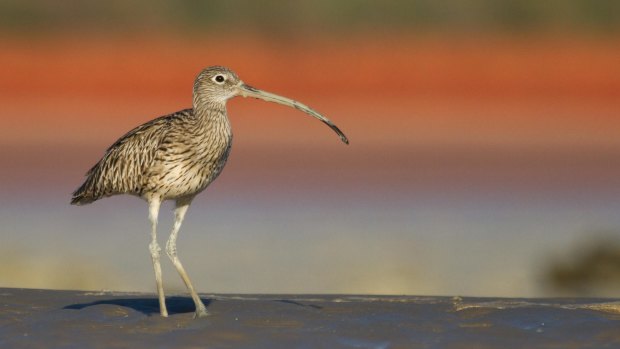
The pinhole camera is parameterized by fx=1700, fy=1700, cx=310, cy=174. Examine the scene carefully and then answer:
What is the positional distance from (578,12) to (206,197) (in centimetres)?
2705

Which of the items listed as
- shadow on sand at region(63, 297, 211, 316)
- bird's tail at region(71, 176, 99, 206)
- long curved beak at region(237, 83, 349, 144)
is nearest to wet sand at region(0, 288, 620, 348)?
shadow on sand at region(63, 297, 211, 316)

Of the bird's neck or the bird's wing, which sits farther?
the bird's neck

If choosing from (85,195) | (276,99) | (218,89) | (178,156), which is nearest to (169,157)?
(178,156)

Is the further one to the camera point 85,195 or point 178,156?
point 85,195

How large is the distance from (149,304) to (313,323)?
2064 mm

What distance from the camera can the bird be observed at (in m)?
14.5

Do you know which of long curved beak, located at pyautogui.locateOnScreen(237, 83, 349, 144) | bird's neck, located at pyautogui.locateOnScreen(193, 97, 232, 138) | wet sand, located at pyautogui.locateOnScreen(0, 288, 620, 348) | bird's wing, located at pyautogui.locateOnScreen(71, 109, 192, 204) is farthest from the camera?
long curved beak, located at pyautogui.locateOnScreen(237, 83, 349, 144)

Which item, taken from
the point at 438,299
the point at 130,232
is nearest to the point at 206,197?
the point at 130,232

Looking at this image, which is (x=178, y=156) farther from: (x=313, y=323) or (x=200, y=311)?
(x=313, y=323)

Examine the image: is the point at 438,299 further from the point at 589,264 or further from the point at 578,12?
the point at 578,12

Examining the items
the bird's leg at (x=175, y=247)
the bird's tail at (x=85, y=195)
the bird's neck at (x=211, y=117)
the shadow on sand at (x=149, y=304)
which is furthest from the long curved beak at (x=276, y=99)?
the shadow on sand at (x=149, y=304)

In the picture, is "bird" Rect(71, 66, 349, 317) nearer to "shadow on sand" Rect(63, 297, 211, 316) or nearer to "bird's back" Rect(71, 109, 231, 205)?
"bird's back" Rect(71, 109, 231, 205)

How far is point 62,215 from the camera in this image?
3078 cm

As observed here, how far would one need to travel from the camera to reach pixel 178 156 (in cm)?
1457
